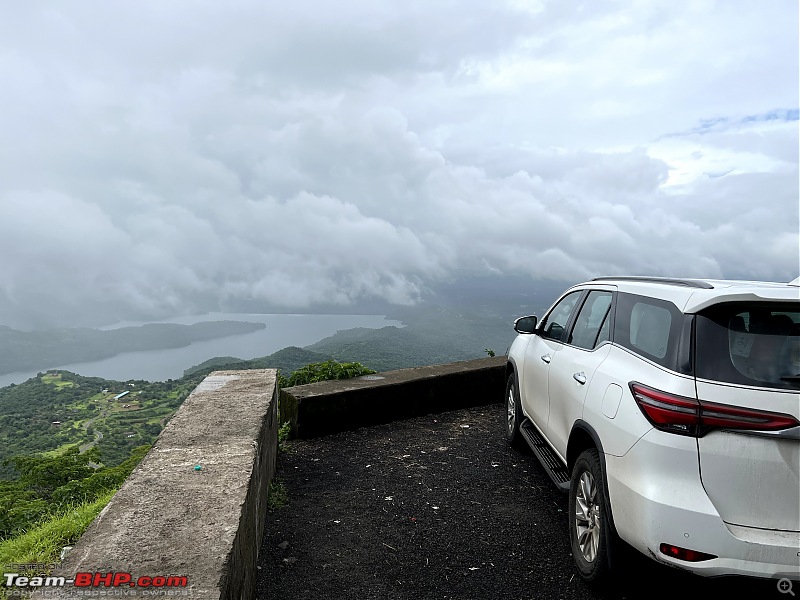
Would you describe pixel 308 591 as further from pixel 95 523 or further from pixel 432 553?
pixel 95 523

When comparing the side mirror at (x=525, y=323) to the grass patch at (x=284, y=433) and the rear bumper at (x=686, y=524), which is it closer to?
the rear bumper at (x=686, y=524)

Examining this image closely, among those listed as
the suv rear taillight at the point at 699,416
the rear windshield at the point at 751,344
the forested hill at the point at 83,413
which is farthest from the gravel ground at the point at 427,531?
the forested hill at the point at 83,413

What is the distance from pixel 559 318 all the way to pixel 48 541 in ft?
13.9

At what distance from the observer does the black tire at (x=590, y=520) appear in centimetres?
297

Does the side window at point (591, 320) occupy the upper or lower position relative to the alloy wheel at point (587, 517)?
upper

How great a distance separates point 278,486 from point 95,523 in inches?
89.3

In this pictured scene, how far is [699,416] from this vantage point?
2473 mm

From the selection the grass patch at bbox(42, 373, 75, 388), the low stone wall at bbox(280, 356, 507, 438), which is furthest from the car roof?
the grass patch at bbox(42, 373, 75, 388)

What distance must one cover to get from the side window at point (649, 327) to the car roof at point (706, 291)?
0.05 m

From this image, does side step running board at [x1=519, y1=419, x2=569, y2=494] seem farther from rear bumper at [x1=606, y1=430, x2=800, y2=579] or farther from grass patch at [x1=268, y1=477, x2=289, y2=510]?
grass patch at [x1=268, y1=477, x2=289, y2=510]

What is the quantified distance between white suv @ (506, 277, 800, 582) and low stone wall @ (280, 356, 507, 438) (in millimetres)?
3504

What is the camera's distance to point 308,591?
3.29m

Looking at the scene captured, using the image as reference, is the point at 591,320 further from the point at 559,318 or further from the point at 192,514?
the point at 192,514

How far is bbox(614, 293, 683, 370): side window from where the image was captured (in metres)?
2.79
